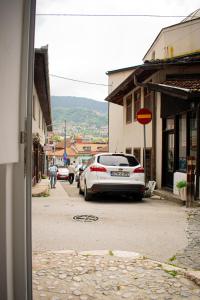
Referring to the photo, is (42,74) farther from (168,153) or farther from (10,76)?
(10,76)

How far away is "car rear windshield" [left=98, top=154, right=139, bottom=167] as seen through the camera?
11805 millimetres

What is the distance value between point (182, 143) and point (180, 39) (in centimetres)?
1043

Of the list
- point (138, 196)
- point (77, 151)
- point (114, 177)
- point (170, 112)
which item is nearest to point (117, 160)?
point (114, 177)

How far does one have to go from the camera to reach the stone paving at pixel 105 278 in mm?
3846

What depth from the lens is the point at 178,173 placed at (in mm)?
12945

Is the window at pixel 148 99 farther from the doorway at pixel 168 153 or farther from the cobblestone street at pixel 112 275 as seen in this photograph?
the cobblestone street at pixel 112 275

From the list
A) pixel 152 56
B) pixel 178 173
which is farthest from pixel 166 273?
pixel 152 56

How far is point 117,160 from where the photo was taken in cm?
1192

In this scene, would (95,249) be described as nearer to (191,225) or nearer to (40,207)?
(191,225)

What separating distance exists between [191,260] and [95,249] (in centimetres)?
147

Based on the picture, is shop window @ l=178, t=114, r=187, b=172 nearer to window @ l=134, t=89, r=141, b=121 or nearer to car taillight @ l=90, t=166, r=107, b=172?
car taillight @ l=90, t=166, r=107, b=172

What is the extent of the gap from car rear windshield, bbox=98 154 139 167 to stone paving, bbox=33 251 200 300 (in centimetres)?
660

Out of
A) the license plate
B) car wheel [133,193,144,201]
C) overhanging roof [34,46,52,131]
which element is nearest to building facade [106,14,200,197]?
car wheel [133,193,144,201]

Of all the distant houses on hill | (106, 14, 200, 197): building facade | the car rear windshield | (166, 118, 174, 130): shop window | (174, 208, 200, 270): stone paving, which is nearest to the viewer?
(174, 208, 200, 270): stone paving
